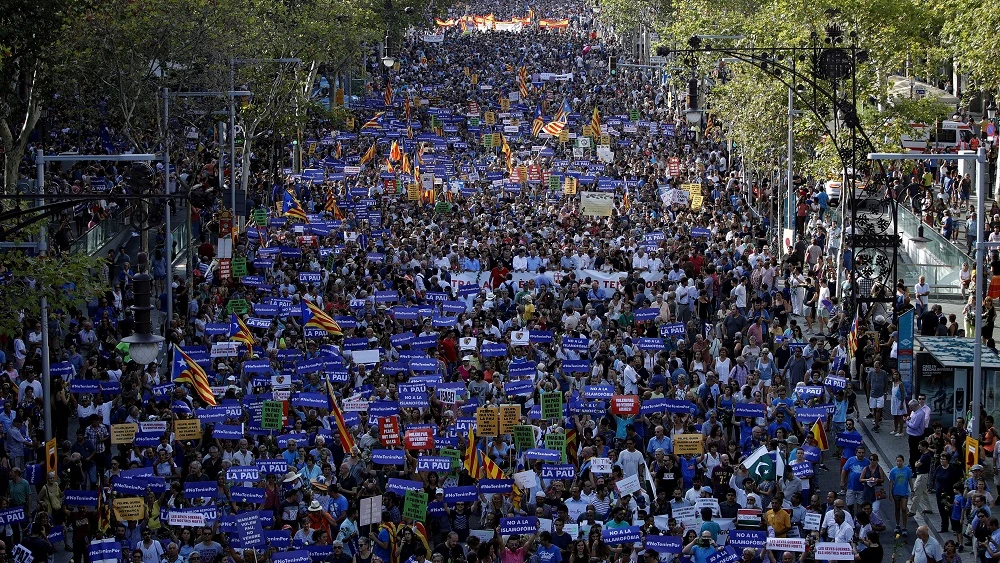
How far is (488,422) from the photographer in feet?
74.9

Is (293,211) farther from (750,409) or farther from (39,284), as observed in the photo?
(750,409)

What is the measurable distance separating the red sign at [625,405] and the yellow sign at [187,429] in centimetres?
522

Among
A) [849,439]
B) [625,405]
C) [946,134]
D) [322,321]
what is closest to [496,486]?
[625,405]

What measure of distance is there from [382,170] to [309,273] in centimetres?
1913

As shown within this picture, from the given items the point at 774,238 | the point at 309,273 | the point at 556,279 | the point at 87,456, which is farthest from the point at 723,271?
the point at 87,456

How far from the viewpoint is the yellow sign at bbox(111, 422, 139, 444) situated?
75.3 ft

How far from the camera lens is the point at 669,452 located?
74.2 ft

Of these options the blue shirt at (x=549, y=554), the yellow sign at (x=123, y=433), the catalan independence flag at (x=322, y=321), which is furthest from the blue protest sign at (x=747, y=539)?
the catalan independence flag at (x=322, y=321)

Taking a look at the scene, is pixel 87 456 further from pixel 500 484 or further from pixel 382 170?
pixel 382 170

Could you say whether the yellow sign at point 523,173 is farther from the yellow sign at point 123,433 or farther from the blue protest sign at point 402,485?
the blue protest sign at point 402,485

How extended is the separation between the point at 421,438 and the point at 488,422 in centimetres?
92

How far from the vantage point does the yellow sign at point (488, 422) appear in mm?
22812

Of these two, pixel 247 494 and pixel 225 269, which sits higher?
pixel 225 269

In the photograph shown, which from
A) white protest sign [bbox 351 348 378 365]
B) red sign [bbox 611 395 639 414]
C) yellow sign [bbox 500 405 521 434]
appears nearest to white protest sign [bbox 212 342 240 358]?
white protest sign [bbox 351 348 378 365]
